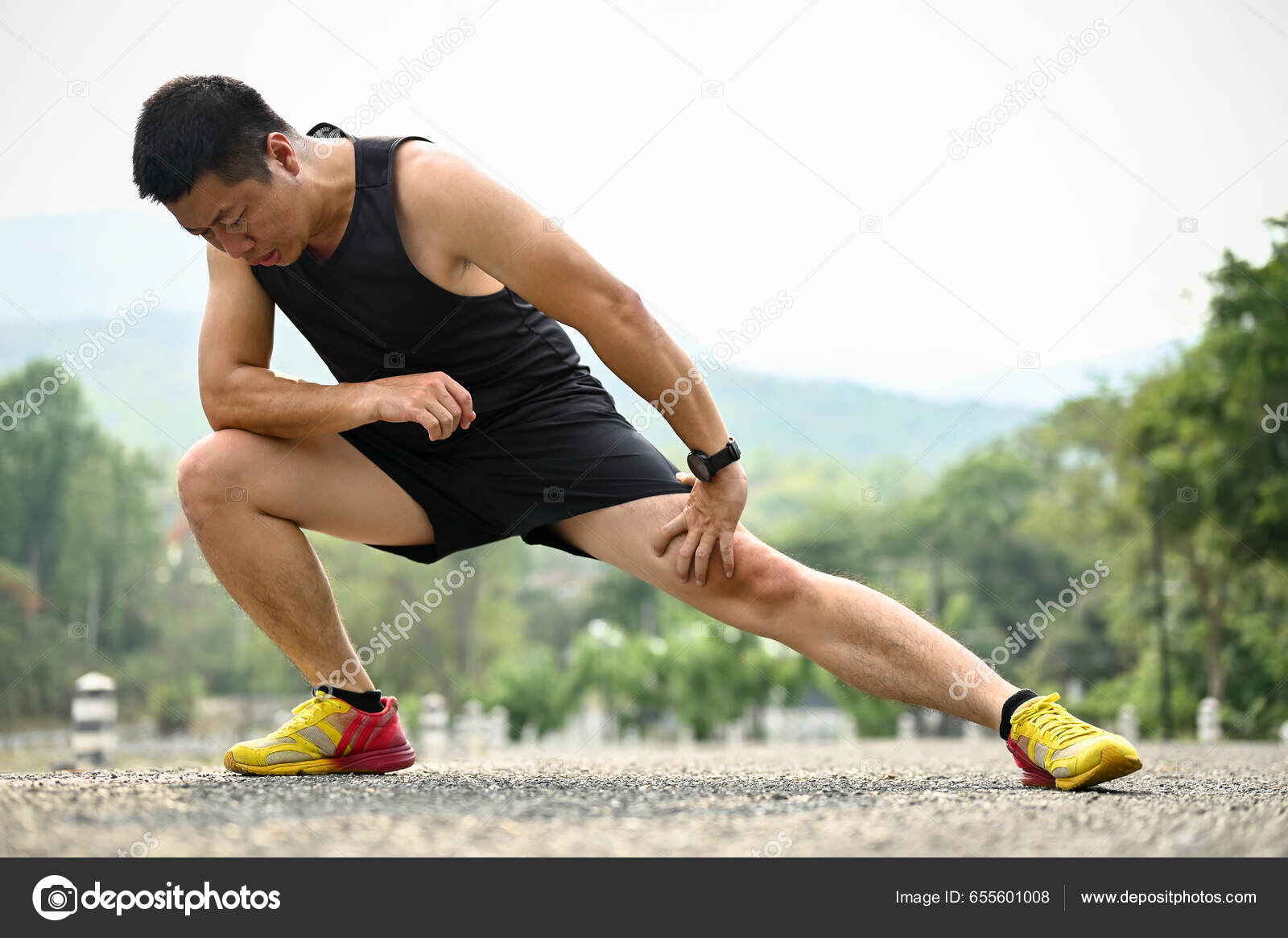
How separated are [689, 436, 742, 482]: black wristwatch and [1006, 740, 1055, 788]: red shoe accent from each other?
2.98ft

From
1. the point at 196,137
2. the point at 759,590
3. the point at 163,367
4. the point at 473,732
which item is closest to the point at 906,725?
the point at 473,732

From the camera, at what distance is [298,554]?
2.92m

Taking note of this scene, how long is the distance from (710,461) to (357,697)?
1.10 metres

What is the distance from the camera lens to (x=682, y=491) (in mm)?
2873

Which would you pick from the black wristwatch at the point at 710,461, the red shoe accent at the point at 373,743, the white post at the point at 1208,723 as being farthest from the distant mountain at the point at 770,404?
the black wristwatch at the point at 710,461

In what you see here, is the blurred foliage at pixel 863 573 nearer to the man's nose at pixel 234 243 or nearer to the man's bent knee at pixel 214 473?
the man's bent knee at pixel 214 473

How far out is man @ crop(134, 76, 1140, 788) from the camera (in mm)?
2656

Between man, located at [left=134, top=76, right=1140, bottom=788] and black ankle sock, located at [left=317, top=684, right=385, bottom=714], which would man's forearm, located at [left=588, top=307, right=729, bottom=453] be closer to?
man, located at [left=134, top=76, right=1140, bottom=788]

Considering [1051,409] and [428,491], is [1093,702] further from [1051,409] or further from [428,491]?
[428,491]

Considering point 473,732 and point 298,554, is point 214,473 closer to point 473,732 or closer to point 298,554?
point 298,554

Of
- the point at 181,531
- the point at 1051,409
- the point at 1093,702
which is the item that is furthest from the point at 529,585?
the point at 1093,702

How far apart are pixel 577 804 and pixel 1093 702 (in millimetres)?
A: 36516

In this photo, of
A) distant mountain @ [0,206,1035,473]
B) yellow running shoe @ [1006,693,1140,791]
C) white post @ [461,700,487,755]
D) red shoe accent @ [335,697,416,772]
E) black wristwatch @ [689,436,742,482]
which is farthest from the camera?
distant mountain @ [0,206,1035,473]

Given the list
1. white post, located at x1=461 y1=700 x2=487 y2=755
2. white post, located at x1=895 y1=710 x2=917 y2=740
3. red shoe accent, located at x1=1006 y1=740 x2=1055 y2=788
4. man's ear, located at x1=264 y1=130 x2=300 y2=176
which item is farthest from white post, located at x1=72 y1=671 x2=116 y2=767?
white post, located at x1=895 y1=710 x2=917 y2=740
